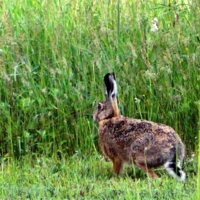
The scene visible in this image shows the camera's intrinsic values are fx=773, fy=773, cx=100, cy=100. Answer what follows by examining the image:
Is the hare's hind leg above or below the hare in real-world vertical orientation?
below

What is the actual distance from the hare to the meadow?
0.15 m

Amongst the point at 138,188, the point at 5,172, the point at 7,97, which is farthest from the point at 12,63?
the point at 138,188

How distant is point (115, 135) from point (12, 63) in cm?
157

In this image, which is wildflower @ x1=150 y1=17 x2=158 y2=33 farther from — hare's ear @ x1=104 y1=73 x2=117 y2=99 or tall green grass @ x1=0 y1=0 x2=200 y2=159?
hare's ear @ x1=104 y1=73 x2=117 y2=99

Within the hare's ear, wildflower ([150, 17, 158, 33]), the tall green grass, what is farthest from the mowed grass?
wildflower ([150, 17, 158, 33])

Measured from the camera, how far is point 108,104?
6.74 metres

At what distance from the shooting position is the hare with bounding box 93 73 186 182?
6004mm

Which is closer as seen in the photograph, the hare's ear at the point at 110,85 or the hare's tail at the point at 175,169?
the hare's tail at the point at 175,169

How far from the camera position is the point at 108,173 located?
6484 millimetres

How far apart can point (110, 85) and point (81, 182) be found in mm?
999

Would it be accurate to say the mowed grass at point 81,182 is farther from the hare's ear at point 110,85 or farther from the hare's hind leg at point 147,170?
the hare's ear at point 110,85

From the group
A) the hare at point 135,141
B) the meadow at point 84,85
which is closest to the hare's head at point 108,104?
the hare at point 135,141

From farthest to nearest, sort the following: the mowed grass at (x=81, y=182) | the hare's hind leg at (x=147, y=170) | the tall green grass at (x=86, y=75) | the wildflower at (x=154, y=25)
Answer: the wildflower at (x=154, y=25) → the tall green grass at (x=86, y=75) → the hare's hind leg at (x=147, y=170) → the mowed grass at (x=81, y=182)

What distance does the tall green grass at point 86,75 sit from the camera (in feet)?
23.1
